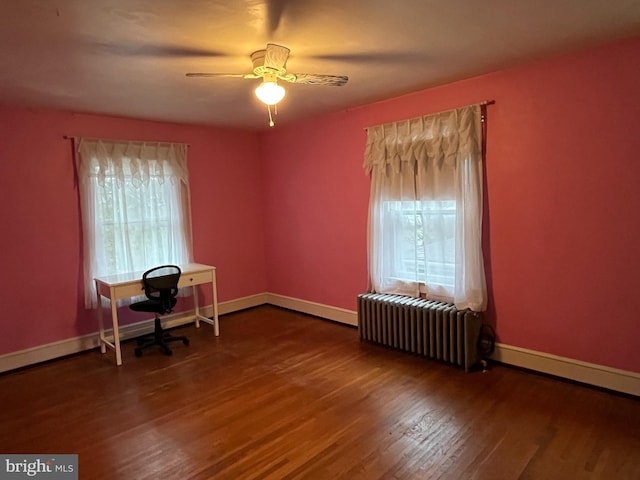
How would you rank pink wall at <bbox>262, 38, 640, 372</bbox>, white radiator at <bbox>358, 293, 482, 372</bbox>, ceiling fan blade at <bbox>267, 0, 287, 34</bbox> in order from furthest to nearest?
white radiator at <bbox>358, 293, 482, 372</bbox> → pink wall at <bbox>262, 38, 640, 372</bbox> → ceiling fan blade at <bbox>267, 0, 287, 34</bbox>

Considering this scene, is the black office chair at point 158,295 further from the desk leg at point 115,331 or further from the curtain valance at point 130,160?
the curtain valance at point 130,160

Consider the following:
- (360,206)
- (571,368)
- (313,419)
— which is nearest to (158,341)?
(313,419)

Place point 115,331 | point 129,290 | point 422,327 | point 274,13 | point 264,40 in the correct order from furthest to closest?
point 129,290, point 115,331, point 422,327, point 264,40, point 274,13

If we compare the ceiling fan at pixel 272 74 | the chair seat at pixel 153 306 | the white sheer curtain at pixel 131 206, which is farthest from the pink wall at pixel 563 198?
the chair seat at pixel 153 306

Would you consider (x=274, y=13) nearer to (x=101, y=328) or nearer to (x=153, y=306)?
(x=153, y=306)

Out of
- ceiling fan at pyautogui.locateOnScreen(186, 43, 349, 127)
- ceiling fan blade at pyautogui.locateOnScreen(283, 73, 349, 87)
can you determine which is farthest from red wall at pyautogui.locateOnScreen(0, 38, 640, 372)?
ceiling fan at pyautogui.locateOnScreen(186, 43, 349, 127)

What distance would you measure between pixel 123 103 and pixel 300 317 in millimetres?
3120

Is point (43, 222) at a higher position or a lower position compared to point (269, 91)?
lower

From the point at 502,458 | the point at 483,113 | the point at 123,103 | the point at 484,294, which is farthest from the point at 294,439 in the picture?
the point at 123,103

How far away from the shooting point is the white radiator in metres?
3.40

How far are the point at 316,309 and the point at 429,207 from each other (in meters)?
2.11

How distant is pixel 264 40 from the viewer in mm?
2400

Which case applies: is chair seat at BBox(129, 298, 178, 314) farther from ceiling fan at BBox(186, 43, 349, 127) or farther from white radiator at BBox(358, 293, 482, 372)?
ceiling fan at BBox(186, 43, 349, 127)

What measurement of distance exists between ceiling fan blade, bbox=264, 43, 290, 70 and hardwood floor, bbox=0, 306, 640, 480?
7.76 ft
